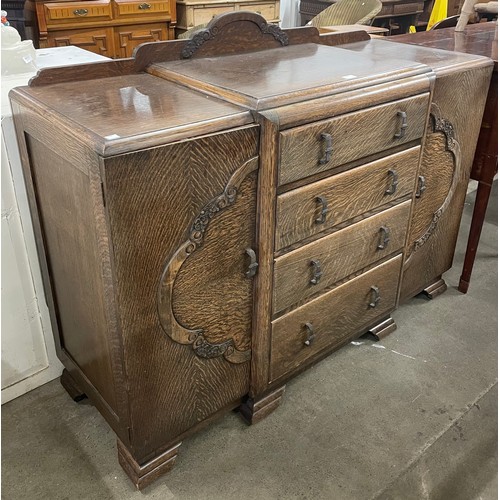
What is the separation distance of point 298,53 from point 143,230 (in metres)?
0.72

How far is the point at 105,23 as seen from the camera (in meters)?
3.73

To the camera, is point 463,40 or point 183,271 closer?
point 183,271

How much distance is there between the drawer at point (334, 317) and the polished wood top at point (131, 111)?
53 centimetres

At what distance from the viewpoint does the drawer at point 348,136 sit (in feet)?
3.63

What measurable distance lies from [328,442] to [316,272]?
438mm

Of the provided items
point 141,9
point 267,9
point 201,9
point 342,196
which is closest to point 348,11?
point 267,9

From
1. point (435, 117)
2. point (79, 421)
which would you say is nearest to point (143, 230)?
point (79, 421)

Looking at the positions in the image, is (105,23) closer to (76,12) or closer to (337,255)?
(76,12)

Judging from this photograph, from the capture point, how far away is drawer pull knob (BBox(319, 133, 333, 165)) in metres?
1.14

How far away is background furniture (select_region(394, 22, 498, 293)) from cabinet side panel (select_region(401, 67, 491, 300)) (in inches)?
3.0

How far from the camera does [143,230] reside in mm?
970

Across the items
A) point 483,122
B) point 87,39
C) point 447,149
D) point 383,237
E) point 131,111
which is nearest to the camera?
point 131,111

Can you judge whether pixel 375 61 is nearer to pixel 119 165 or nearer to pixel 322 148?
pixel 322 148

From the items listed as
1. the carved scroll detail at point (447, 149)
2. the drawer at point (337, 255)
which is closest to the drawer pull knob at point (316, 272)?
the drawer at point (337, 255)
